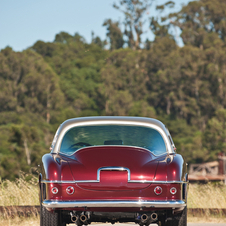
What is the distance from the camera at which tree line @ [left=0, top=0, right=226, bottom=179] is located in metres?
94.8

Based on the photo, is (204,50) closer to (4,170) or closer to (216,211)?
(4,170)

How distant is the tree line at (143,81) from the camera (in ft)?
311

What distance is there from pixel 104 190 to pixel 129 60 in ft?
336

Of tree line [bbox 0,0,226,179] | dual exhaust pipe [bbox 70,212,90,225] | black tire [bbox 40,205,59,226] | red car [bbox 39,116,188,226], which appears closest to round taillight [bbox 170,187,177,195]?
red car [bbox 39,116,188,226]

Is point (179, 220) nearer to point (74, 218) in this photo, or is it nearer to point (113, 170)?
point (113, 170)

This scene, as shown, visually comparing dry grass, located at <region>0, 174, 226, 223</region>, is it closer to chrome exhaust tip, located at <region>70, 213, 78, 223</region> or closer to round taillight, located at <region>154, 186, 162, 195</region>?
chrome exhaust tip, located at <region>70, 213, 78, 223</region>

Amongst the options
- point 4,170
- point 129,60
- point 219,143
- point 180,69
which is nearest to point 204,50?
point 180,69

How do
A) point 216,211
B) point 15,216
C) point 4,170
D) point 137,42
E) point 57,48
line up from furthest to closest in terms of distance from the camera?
point 57,48 < point 137,42 < point 4,170 < point 216,211 < point 15,216

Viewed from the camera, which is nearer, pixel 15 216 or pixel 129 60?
pixel 15 216

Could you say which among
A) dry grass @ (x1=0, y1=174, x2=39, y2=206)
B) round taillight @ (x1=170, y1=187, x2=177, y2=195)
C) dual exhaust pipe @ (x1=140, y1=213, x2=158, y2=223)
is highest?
round taillight @ (x1=170, y1=187, x2=177, y2=195)

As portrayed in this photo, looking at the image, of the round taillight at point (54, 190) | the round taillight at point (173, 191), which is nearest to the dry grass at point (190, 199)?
the round taillight at point (54, 190)

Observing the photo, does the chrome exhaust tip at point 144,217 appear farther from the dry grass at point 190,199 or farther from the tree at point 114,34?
the tree at point 114,34

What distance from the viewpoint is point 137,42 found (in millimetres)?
118438

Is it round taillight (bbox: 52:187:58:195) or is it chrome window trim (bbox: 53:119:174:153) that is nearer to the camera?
round taillight (bbox: 52:187:58:195)
